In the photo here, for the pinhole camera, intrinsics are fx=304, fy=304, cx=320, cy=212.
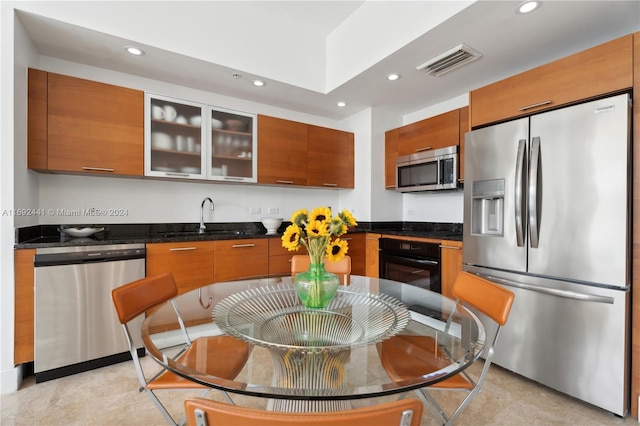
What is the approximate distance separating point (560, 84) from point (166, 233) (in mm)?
3517

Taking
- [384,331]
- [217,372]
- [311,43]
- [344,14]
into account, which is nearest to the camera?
[217,372]

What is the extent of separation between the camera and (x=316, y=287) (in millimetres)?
1354

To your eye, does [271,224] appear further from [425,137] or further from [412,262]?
[425,137]

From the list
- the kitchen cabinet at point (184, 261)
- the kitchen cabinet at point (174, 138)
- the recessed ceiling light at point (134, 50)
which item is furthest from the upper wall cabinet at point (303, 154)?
the recessed ceiling light at point (134, 50)

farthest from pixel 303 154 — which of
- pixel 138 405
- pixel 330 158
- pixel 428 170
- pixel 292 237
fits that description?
pixel 138 405

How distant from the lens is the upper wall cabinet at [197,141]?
9.21ft

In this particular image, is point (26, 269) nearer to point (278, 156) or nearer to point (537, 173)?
point (278, 156)

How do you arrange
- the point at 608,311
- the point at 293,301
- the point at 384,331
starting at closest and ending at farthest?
1. the point at 384,331
2. the point at 293,301
3. the point at 608,311

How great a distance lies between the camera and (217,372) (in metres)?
0.91

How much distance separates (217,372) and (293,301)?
66cm

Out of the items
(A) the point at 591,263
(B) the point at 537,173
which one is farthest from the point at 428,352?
(B) the point at 537,173

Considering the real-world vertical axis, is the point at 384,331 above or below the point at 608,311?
above

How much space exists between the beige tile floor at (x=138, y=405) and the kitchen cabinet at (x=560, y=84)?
193cm

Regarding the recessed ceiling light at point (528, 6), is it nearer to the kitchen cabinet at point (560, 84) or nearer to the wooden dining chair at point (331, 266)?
the kitchen cabinet at point (560, 84)
